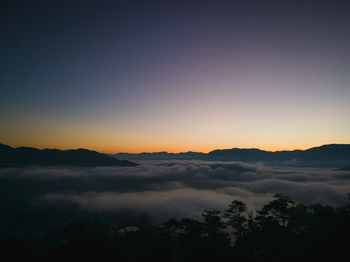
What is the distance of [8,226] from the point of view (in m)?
157

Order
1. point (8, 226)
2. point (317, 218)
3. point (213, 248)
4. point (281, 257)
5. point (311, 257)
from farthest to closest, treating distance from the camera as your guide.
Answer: point (8, 226)
point (317, 218)
point (281, 257)
point (213, 248)
point (311, 257)

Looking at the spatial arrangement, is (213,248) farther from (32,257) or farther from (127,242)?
(32,257)

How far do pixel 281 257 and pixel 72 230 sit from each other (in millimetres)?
28783

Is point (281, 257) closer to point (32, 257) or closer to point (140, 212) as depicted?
point (32, 257)

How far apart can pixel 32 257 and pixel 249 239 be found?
95.7ft

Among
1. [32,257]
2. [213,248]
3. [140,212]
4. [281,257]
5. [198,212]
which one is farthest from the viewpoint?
[140,212]

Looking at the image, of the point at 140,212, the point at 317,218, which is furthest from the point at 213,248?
the point at 140,212

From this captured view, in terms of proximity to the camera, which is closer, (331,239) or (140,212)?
(331,239)

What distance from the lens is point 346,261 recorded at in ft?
40.5

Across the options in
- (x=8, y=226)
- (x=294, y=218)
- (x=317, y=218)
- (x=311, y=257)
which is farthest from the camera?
(x=8, y=226)

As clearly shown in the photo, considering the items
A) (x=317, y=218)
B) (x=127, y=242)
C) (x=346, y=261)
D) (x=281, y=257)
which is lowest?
(x=281, y=257)

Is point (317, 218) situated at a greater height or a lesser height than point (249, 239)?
greater

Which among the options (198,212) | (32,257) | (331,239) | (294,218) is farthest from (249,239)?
(198,212)

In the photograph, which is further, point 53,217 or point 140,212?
point 140,212
